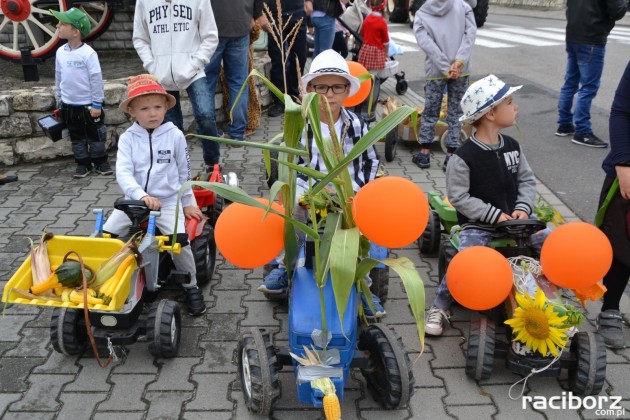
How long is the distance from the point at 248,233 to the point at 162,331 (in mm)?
851

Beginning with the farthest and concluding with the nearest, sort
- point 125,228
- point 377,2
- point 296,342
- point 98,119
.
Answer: point 377,2, point 98,119, point 125,228, point 296,342

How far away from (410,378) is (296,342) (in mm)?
554

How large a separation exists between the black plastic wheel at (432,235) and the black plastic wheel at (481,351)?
4.46ft

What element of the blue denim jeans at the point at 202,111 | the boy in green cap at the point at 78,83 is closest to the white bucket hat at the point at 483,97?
the blue denim jeans at the point at 202,111

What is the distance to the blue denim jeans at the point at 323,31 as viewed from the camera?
8383mm

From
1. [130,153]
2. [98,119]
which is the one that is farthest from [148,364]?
[98,119]

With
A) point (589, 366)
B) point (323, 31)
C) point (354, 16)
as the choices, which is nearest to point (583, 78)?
point (323, 31)

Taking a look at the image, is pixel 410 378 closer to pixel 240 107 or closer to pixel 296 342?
Answer: pixel 296 342

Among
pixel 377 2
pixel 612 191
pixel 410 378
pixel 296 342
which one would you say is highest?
pixel 377 2

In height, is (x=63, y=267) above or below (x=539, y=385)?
above

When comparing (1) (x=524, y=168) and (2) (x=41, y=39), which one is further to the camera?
(2) (x=41, y=39)

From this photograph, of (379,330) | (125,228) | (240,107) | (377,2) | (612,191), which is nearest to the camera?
(379,330)

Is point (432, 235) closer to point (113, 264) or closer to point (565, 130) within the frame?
point (113, 264)

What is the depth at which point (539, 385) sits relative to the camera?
125 inches
